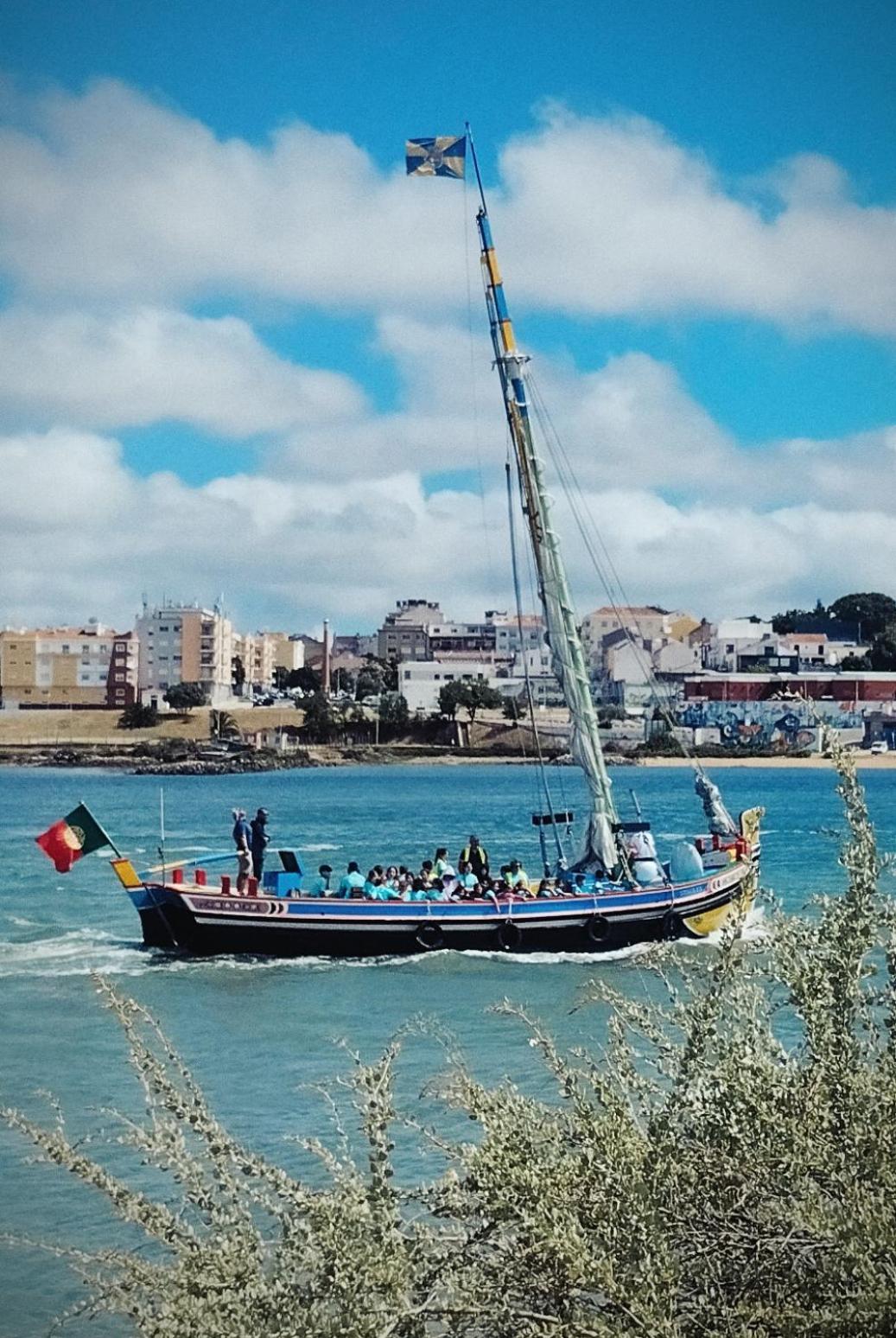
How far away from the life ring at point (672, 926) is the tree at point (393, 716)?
128 meters

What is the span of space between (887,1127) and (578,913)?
75.0 ft

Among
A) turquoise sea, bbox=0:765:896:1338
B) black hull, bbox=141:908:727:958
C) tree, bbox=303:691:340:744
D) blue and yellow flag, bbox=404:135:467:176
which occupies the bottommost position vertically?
turquoise sea, bbox=0:765:896:1338

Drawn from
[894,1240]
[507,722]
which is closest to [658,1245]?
[894,1240]

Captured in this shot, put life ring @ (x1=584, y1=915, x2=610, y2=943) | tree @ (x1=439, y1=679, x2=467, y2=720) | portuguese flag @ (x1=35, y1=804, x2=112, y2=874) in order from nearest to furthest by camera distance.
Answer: portuguese flag @ (x1=35, y1=804, x2=112, y2=874)
life ring @ (x1=584, y1=915, x2=610, y2=943)
tree @ (x1=439, y1=679, x2=467, y2=720)

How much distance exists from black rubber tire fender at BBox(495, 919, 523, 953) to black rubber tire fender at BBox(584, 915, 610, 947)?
1.25 meters

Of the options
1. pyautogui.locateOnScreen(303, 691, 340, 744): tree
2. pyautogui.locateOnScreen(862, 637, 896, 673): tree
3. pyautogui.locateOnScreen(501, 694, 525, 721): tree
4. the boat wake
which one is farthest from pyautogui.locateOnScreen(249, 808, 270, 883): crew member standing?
pyautogui.locateOnScreen(862, 637, 896, 673): tree

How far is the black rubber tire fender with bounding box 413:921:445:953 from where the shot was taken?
1181 inches

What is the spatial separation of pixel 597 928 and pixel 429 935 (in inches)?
121

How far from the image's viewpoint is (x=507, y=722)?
158125 mm

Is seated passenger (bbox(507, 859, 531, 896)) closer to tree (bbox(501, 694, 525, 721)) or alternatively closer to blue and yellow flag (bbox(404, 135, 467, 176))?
blue and yellow flag (bbox(404, 135, 467, 176))

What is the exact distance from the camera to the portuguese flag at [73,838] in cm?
2838

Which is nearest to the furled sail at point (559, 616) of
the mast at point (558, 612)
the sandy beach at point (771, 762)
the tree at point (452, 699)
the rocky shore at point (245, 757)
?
the mast at point (558, 612)

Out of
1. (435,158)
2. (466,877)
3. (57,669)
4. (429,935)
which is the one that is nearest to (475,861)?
(466,877)

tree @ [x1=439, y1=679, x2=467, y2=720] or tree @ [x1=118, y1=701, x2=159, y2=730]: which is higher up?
tree @ [x1=439, y1=679, x2=467, y2=720]
